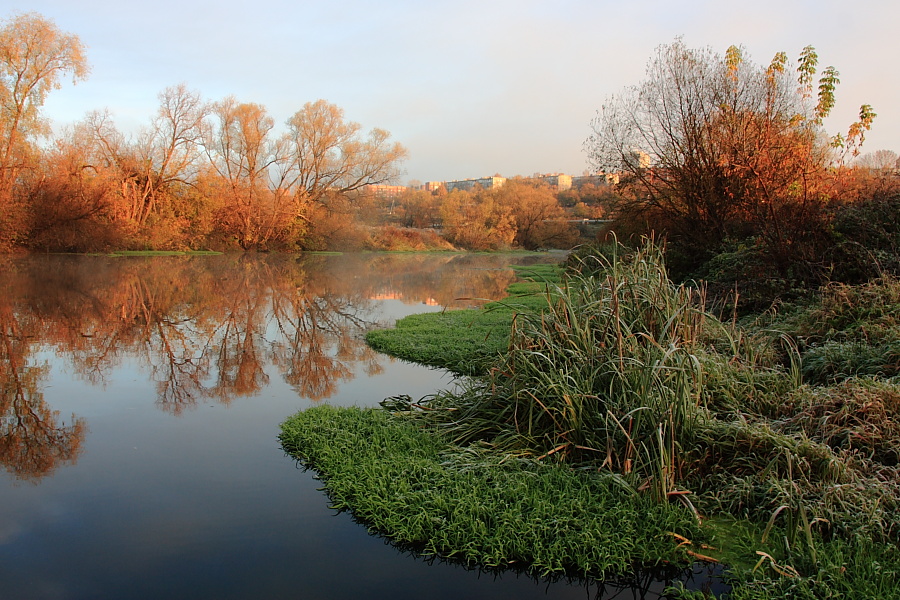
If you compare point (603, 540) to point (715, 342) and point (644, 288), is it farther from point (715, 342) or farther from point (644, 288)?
point (715, 342)

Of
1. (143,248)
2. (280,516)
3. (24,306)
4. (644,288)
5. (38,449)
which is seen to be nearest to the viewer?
(280,516)

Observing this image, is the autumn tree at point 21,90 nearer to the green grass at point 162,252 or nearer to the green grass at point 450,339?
the green grass at point 162,252

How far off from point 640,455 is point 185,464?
365 centimetres

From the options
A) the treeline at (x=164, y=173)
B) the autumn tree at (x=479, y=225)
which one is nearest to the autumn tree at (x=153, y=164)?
the treeline at (x=164, y=173)

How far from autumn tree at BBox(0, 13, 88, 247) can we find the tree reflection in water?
727 centimetres

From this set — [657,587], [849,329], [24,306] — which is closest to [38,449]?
[657,587]

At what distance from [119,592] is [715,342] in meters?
6.01

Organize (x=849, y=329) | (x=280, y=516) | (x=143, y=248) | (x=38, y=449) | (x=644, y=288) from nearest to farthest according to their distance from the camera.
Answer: (x=280, y=516)
(x=38, y=449)
(x=644, y=288)
(x=849, y=329)
(x=143, y=248)

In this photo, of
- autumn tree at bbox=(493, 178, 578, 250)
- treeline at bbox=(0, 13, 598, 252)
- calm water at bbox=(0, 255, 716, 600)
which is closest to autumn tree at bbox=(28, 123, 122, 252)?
treeline at bbox=(0, 13, 598, 252)

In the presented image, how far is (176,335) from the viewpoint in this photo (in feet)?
33.7

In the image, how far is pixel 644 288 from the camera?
5.33 m

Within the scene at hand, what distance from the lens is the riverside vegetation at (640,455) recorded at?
332cm

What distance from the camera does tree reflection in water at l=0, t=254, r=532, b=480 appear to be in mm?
6133

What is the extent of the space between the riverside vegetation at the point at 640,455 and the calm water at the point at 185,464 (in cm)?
28
